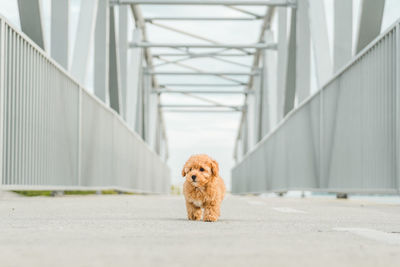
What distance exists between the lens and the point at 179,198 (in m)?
11.4

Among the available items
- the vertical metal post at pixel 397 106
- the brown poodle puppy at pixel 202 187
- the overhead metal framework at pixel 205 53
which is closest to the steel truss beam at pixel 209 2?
the overhead metal framework at pixel 205 53

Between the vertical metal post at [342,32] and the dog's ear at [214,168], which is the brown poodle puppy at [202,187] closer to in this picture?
the dog's ear at [214,168]

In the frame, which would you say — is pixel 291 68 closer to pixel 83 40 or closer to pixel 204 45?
pixel 83 40

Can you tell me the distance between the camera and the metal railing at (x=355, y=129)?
242 inches

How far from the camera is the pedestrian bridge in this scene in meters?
2.29

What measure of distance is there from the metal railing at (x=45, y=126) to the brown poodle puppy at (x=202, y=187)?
2751 mm

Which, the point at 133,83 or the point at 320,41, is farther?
the point at 133,83

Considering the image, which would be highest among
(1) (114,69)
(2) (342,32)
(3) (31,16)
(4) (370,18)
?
(1) (114,69)

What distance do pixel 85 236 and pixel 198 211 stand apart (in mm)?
1530

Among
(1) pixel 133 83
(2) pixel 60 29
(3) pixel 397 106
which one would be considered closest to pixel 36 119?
(2) pixel 60 29

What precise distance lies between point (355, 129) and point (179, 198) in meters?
4.56

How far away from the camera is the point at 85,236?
8.57ft

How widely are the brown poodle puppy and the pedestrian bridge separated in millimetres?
256

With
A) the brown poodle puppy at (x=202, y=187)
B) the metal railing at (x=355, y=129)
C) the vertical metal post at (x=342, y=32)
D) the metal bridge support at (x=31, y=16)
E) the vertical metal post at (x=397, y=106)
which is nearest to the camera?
the brown poodle puppy at (x=202, y=187)
